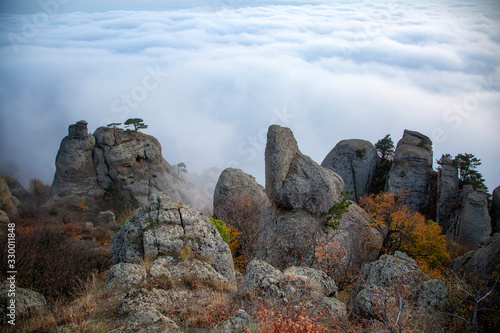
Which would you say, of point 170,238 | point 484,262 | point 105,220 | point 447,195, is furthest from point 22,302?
point 447,195

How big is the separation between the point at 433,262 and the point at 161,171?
57.7m

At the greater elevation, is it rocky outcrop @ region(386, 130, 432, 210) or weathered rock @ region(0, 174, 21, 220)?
rocky outcrop @ region(386, 130, 432, 210)

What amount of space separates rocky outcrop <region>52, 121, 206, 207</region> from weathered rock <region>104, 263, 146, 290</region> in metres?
59.7

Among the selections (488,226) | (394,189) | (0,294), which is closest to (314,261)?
(0,294)

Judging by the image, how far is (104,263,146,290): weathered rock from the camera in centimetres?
1069

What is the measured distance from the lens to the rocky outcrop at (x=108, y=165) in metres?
65.8

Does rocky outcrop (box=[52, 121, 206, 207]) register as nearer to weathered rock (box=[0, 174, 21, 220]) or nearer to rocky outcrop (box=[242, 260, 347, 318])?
weathered rock (box=[0, 174, 21, 220])

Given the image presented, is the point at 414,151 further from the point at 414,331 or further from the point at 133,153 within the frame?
the point at 133,153

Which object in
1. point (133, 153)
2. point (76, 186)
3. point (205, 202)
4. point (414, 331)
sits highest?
point (414, 331)

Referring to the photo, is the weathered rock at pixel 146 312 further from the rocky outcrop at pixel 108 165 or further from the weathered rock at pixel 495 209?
the rocky outcrop at pixel 108 165

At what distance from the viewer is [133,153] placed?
2761 inches

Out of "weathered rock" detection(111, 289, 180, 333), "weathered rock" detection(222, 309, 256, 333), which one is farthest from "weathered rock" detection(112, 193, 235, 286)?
"weathered rock" detection(222, 309, 256, 333)

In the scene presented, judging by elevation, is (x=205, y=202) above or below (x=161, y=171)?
below

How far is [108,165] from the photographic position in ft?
225
